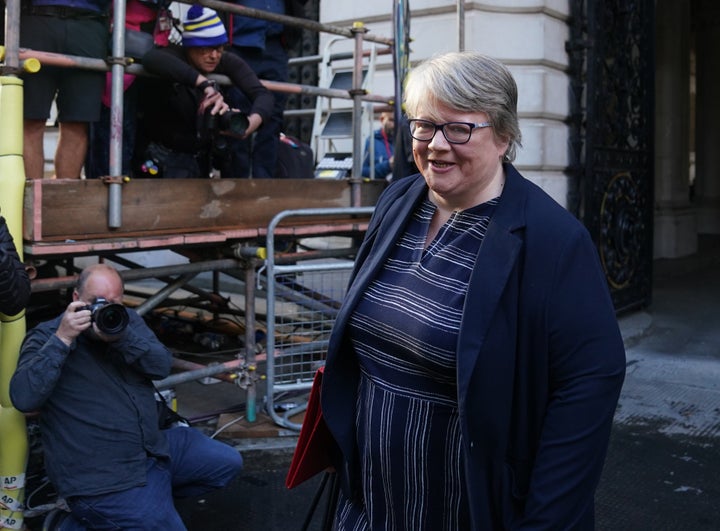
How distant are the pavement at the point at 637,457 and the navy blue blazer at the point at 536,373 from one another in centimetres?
83

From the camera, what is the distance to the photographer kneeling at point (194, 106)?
479cm

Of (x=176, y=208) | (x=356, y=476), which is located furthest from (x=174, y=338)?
(x=356, y=476)

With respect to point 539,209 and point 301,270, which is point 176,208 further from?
point 539,209

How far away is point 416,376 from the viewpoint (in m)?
2.15

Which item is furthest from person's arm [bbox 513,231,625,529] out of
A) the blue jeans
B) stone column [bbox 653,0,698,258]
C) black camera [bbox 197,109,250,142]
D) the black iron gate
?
stone column [bbox 653,0,698,258]

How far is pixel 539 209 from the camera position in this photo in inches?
80.7

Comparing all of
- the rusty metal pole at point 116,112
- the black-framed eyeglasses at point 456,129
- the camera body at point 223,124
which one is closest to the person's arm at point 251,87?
the camera body at point 223,124

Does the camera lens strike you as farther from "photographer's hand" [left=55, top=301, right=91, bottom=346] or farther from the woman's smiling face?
the woman's smiling face

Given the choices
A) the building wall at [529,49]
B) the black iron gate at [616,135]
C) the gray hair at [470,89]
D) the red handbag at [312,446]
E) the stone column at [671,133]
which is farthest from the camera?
the stone column at [671,133]

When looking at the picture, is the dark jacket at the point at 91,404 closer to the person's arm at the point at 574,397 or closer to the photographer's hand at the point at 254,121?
the photographer's hand at the point at 254,121

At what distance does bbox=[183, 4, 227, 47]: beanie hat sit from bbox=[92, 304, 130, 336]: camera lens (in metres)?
2.11

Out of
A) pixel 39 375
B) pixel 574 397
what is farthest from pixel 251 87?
pixel 574 397

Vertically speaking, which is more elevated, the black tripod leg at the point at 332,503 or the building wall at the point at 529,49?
the building wall at the point at 529,49

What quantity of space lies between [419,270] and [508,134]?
38 centimetres
